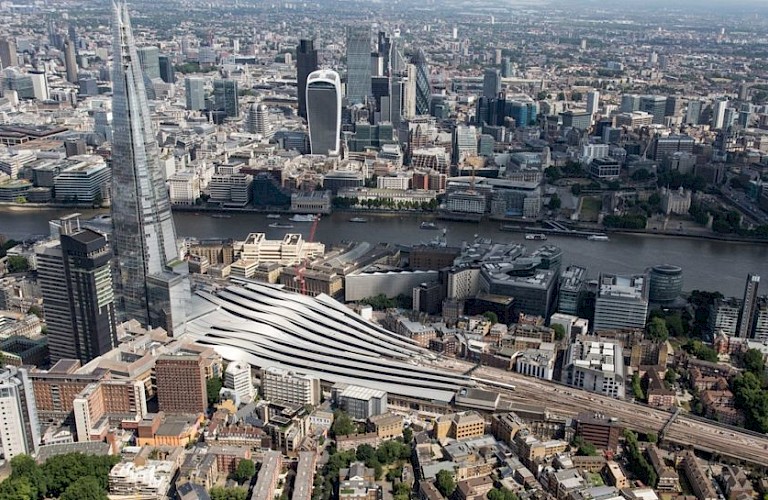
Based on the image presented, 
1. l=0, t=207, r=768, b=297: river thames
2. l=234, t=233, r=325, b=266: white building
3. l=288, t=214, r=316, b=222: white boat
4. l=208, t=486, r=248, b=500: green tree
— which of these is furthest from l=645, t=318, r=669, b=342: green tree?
l=288, t=214, r=316, b=222: white boat

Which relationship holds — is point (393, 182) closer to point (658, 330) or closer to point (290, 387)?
point (658, 330)

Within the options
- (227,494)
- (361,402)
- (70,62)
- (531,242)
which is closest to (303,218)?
(531,242)

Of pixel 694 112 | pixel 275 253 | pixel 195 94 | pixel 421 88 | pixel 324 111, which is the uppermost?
pixel 421 88

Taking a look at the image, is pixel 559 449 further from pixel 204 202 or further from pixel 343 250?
pixel 204 202

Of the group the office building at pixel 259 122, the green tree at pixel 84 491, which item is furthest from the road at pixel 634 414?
the office building at pixel 259 122

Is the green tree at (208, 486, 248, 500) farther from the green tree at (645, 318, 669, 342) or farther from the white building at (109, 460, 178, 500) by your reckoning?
the green tree at (645, 318, 669, 342)

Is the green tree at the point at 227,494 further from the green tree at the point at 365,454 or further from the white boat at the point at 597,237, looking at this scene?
the white boat at the point at 597,237
